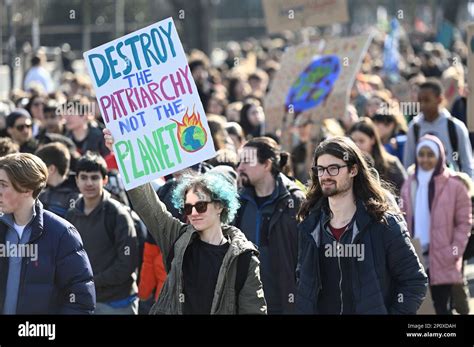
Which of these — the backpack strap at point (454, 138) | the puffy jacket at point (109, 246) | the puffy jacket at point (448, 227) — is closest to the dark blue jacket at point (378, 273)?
the puffy jacket at point (109, 246)

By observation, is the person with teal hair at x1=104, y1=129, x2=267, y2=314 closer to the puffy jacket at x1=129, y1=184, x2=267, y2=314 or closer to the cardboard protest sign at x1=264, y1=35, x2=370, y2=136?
the puffy jacket at x1=129, y1=184, x2=267, y2=314

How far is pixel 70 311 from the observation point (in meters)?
5.75

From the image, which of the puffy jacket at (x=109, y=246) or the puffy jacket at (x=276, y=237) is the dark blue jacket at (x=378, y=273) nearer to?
the puffy jacket at (x=276, y=237)

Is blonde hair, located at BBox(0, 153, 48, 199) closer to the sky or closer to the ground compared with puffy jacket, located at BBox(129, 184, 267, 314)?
closer to the sky

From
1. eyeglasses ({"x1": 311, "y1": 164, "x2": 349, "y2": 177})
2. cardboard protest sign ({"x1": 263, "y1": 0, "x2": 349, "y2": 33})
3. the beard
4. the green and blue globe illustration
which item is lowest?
the beard

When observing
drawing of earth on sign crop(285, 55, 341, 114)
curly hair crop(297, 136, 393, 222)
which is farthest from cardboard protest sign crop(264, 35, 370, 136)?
curly hair crop(297, 136, 393, 222)

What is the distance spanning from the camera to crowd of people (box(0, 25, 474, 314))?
5824 millimetres

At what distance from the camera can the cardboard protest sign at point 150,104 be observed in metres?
6.22

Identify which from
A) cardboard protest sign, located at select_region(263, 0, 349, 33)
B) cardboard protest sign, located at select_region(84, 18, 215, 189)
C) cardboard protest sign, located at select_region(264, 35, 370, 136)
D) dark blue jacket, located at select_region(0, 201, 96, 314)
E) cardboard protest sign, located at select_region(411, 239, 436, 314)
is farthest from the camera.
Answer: cardboard protest sign, located at select_region(263, 0, 349, 33)

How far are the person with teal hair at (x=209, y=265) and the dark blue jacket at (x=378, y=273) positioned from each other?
0.24 metres

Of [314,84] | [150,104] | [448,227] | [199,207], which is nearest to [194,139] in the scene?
[150,104]

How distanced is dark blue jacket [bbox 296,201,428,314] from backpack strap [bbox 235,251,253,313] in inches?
11.4

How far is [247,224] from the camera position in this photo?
756 cm

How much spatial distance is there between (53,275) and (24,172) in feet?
1.58
